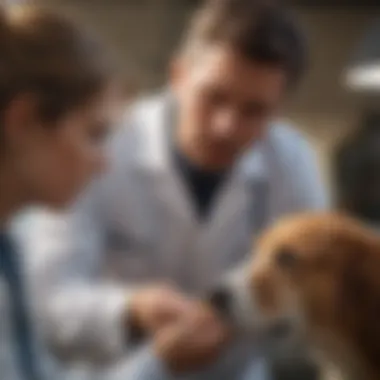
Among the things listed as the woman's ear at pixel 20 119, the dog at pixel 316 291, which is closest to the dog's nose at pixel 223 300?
the dog at pixel 316 291

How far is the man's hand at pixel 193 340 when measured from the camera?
2.67ft

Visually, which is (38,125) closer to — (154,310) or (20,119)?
(20,119)

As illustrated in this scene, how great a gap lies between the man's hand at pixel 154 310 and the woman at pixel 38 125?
100mm

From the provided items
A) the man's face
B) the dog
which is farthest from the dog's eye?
the man's face

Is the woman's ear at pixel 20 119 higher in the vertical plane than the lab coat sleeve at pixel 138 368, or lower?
higher

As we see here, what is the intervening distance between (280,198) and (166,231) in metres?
0.12

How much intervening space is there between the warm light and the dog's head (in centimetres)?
14

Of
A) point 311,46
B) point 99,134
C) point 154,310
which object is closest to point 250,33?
point 311,46

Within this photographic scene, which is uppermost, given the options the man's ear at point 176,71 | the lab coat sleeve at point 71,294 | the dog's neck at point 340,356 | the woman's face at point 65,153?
the man's ear at point 176,71

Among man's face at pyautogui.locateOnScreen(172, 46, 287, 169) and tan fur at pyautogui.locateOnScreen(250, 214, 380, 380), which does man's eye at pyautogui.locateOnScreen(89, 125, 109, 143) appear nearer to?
man's face at pyautogui.locateOnScreen(172, 46, 287, 169)

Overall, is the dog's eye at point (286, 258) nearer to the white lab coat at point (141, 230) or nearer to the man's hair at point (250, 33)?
the white lab coat at point (141, 230)

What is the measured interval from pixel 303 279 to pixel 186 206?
134 millimetres

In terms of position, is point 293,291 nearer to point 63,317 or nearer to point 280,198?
point 280,198

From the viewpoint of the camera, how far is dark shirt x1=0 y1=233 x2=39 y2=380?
2.65 feet
